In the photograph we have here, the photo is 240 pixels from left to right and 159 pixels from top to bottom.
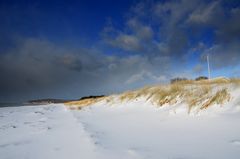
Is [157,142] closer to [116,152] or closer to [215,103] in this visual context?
[116,152]

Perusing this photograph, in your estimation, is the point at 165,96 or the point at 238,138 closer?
the point at 238,138

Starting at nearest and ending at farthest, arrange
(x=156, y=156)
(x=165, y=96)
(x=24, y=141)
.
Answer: (x=156, y=156) → (x=24, y=141) → (x=165, y=96)

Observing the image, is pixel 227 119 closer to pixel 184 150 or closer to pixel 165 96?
pixel 184 150

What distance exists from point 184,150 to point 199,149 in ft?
0.60

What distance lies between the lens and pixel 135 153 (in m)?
2.75

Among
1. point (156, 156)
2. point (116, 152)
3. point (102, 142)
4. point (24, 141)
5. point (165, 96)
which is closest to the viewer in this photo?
point (156, 156)

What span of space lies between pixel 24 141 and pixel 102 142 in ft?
5.26

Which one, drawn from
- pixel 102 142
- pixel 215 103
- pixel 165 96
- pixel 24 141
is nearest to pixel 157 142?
pixel 102 142

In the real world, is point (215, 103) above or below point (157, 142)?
above

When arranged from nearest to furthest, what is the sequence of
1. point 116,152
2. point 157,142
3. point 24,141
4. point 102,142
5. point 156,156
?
point 156,156 → point 116,152 → point 157,142 → point 102,142 → point 24,141

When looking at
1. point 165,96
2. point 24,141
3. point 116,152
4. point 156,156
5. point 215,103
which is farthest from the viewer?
point 165,96

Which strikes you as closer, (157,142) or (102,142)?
(157,142)

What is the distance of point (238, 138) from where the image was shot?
10.0ft

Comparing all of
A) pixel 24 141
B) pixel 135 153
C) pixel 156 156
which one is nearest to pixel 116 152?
pixel 135 153
